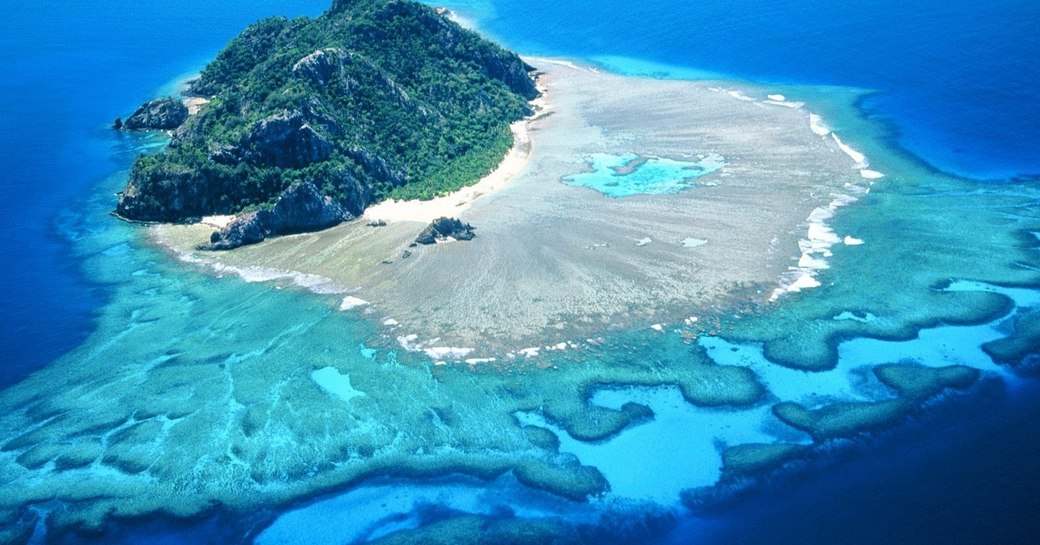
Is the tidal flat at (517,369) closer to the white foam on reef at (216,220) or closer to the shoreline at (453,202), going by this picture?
the shoreline at (453,202)

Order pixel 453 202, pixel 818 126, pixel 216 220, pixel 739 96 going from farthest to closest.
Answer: pixel 739 96, pixel 818 126, pixel 453 202, pixel 216 220

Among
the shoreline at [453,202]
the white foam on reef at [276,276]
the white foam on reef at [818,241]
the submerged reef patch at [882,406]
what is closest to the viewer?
the submerged reef patch at [882,406]

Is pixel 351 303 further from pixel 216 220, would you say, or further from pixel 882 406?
pixel 882 406

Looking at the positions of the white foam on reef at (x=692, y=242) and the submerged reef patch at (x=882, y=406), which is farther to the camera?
the white foam on reef at (x=692, y=242)

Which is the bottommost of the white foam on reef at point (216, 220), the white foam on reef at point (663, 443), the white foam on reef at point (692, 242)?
the white foam on reef at point (663, 443)

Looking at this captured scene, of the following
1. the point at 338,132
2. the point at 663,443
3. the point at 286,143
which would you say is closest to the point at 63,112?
the point at 286,143

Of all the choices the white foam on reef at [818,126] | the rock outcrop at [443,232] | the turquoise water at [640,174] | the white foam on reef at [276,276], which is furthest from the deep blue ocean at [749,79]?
the rock outcrop at [443,232]

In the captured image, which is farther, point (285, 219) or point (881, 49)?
point (881, 49)
